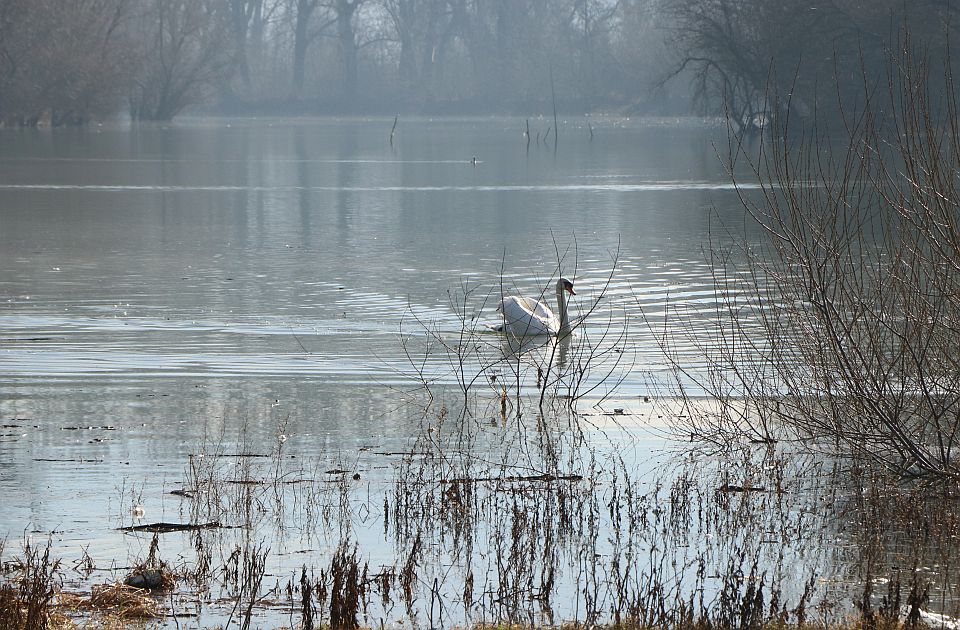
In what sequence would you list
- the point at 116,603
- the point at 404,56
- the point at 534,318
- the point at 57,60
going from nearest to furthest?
the point at 116,603 < the point at 534,318 < the point at 57,60 < the point at 404,56

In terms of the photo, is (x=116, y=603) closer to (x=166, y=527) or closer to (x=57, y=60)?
(x=166, y=527)

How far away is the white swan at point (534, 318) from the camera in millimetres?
13453

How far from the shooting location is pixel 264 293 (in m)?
16.5

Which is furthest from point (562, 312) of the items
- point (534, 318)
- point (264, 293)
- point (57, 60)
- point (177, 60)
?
point (177, 60)

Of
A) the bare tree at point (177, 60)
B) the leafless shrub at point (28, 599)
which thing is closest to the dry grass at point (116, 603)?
the leafless shrub at point (28, 599)

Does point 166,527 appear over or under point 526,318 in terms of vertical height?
under

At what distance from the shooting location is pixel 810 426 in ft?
27.1

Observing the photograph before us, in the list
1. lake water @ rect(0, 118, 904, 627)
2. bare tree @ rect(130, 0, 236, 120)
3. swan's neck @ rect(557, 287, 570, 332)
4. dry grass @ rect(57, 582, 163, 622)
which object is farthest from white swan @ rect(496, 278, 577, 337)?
bare tree @ rect(130, 0, 236, 120)

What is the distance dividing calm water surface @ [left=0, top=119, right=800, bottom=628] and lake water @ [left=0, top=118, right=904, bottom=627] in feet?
0.12

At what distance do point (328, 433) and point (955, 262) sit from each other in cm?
436

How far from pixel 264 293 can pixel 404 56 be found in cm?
8228

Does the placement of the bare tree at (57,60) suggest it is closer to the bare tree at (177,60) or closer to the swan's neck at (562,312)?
the bare tree at (177,60)

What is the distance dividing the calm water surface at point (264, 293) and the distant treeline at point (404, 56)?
347 inches

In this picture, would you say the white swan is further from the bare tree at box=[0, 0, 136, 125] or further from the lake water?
the bare tree at box=[0, 0, 136, 125]
